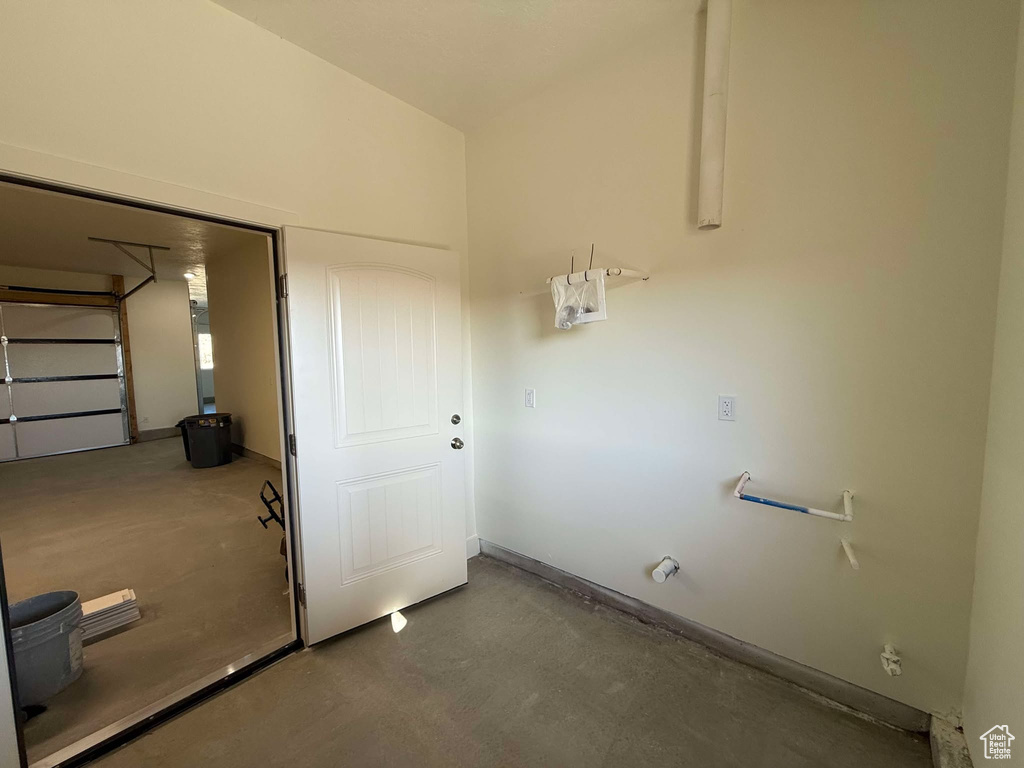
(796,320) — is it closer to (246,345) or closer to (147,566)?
(147,566)

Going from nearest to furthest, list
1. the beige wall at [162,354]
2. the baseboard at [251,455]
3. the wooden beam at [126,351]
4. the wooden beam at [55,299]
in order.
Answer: the baseboard at [251,455], the wooden beam at [55,299], the wooden beam at [126,351], the beige wall at [162,354]

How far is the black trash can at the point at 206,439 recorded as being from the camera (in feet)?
16.9

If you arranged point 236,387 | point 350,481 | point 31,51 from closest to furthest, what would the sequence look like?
point 31,51 → point 350,481 → point 236,387

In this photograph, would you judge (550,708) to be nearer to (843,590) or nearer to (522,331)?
(843,590)

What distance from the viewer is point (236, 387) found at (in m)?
5.64

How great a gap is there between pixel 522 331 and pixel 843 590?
6.44 ft

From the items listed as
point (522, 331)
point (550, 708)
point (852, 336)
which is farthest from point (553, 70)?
point (550, 708)

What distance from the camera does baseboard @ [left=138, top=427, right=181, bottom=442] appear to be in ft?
22.0

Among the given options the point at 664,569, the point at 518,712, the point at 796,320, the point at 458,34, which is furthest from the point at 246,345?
the point at 796,320

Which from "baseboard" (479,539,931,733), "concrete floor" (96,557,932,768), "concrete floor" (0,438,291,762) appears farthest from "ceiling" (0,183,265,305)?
"baseboard" (479,539,931,733)

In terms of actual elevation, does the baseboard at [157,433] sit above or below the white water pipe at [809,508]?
below

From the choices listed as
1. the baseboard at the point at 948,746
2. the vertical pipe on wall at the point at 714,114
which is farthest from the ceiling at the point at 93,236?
the baseboard at the point at 948,746

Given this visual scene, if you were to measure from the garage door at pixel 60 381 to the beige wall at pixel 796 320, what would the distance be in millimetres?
7478

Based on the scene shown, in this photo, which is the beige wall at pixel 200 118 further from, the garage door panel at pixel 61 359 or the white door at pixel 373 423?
the garage door panel at pixel 61 359
